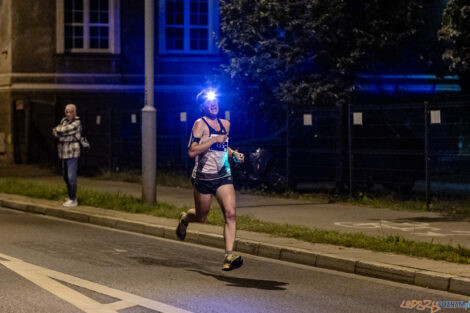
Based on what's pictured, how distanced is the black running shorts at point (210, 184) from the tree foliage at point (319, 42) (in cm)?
1020

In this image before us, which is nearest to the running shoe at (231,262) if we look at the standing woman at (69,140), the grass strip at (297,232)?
the grass strip at (297,232)

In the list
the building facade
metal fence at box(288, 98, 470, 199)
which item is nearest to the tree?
metal fence at box(288, 98, 470, 199)

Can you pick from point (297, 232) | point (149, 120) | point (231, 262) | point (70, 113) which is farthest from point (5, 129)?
point (231, 262)

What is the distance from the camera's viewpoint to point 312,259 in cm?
1019

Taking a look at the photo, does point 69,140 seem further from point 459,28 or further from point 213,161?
point 459,28

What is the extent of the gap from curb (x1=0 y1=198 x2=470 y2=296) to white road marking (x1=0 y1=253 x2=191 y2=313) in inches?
109

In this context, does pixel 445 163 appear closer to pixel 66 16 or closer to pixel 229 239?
pixel 229 239

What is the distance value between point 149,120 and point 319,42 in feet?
20.3

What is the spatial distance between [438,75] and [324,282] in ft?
52.3

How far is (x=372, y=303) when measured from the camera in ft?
26.1

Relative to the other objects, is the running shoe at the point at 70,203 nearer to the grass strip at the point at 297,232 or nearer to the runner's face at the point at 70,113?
the grass strip at the point at 297,232

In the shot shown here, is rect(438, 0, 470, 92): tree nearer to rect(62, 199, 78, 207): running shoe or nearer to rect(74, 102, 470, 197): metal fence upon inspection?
rect(74, 102, 470, 197): metal fence

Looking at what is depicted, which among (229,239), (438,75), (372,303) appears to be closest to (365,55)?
(438,75)

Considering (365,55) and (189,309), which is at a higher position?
(365,55)
